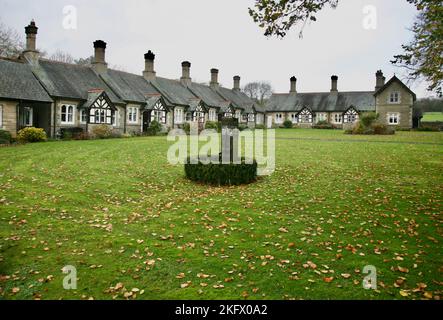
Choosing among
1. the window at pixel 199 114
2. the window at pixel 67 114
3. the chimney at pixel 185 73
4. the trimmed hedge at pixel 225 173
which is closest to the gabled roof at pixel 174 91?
the chimney at pixel 185 73

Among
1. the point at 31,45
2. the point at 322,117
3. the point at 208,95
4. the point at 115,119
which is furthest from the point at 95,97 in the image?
the point at 322,117

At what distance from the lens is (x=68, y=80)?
34.2 metres

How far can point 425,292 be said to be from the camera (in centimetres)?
585

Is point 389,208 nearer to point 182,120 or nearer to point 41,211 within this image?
point 41,211

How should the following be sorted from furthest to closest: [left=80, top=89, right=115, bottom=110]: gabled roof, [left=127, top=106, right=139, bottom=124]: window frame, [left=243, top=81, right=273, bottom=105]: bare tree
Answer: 1. [left=243, top=81, right=273, bottom=105]: bare tree
2. [left=127, top=106, right=139, bottom=124]: window frame
3. [left=80, top=89, right=115, bottom=110]: gabled roof

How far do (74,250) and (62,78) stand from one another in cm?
3103

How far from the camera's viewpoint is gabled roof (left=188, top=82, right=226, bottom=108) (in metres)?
53.3

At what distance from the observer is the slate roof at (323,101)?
62000 millimetres

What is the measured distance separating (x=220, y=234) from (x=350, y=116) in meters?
59.3

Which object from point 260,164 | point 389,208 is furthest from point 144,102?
point 389,208

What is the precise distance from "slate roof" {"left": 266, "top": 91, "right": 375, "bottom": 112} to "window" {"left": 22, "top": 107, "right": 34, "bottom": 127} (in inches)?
1891

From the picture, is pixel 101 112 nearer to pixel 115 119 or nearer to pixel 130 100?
pixel 115 119

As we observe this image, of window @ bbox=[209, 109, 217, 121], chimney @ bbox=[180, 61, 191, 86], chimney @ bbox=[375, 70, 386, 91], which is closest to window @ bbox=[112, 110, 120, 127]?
chimney @ bbox=[180, 61, 191, 86]

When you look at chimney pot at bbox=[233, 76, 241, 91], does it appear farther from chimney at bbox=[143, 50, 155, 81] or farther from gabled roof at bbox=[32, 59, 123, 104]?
gabled roof at bbox=[32, 59, 123, 104]
